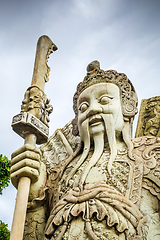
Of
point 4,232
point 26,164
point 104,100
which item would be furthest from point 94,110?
point 4,232

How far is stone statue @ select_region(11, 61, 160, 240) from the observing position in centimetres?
456

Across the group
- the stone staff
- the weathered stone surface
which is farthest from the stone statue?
the weathered stone surface

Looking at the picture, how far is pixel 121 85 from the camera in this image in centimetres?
631

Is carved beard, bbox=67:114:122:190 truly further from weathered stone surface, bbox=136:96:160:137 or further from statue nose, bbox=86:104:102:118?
weathered stone surface, bbox=136:96:160:137

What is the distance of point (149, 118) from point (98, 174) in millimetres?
2492

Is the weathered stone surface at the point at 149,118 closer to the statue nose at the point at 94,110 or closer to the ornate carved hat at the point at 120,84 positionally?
the ornate carved hat at the point at 120,84

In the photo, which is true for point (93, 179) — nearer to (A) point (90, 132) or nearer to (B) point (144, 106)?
(A) point (90, 132)

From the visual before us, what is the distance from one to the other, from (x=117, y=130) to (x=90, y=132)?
1.54ft

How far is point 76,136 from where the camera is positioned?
6781mm

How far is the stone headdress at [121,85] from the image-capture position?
611cm

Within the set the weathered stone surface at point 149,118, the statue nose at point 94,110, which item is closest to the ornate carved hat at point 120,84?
the statue nose at point 94,110

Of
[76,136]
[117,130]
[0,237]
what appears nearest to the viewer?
[117,130]

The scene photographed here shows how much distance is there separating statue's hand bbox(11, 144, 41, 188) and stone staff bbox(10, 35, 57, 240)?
0.28 ft

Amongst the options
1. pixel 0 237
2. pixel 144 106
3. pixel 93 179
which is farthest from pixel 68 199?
pixel 0 237
